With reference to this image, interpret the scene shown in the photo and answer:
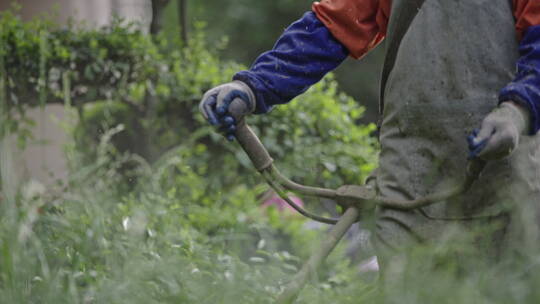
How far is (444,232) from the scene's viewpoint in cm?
223

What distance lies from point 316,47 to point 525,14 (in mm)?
639

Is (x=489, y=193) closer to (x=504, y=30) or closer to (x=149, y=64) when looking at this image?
(x=504, y=30)

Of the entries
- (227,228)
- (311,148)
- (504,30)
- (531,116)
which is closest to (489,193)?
(531,116)

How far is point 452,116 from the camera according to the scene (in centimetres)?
224

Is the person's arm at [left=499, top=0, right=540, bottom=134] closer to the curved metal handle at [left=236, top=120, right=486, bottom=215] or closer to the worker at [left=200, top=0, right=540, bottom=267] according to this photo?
the worker at [left=200, top=0, right=540, bottom=267]

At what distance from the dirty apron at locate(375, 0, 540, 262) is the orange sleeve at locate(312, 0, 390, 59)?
0.15 m

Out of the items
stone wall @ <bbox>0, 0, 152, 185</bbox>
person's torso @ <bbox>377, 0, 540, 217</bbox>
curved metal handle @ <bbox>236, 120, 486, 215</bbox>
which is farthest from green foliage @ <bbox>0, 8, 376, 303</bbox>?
stone wall @ <bbox>0, 0, 152, 185</bbox>

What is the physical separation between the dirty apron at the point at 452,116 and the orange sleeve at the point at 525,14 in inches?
0.8

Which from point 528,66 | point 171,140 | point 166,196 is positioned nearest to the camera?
point 528,66

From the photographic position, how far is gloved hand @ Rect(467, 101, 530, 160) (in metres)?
1.94

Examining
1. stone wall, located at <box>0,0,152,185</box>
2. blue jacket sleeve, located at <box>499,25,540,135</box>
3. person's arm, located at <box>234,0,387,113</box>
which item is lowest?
stone wall, located at <box>0,0,152,185</box>

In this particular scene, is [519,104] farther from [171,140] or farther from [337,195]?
[171,140]

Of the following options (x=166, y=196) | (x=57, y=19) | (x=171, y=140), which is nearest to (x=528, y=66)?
(x=166, y=196)

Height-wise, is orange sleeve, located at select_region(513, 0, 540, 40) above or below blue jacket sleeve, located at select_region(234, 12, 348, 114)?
above
